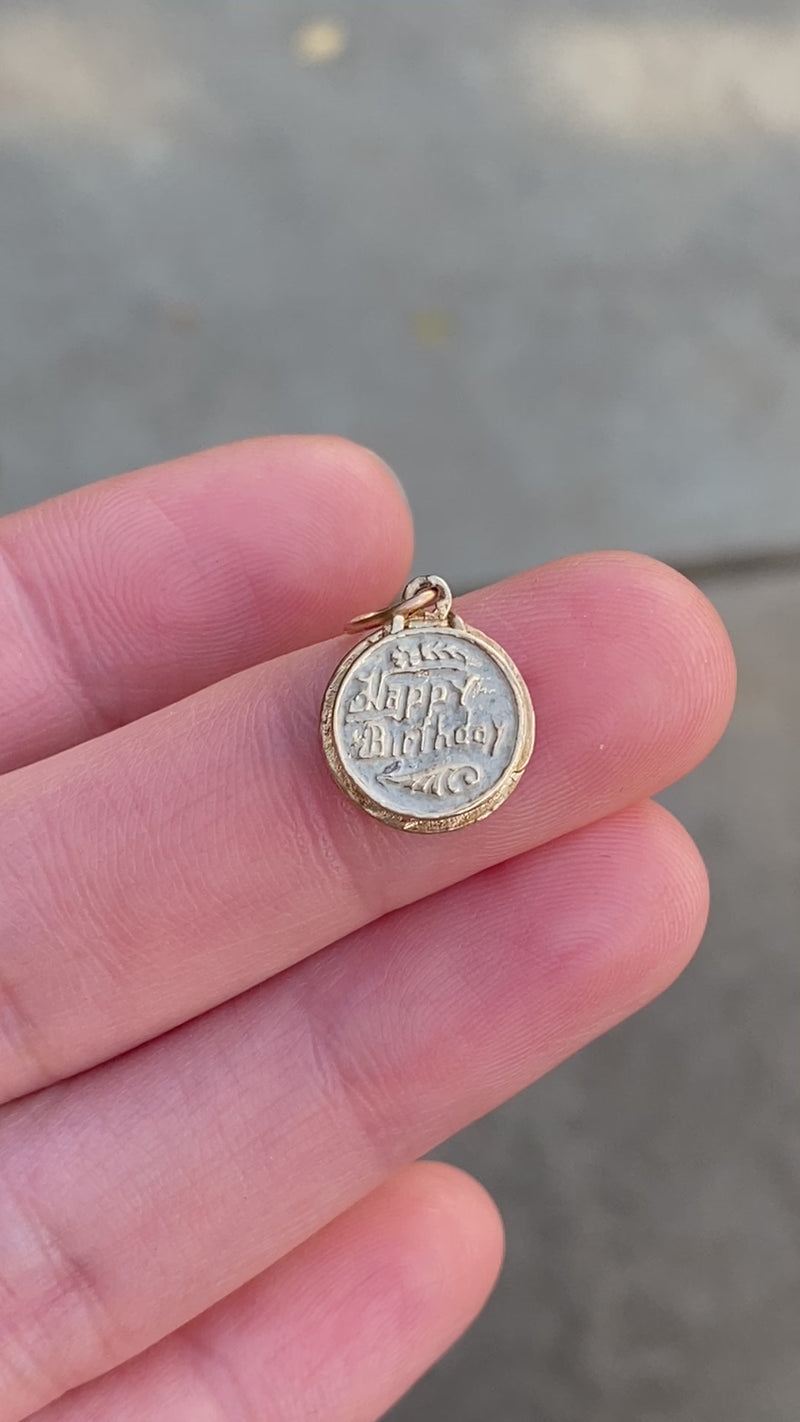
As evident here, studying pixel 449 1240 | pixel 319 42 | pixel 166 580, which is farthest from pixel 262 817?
pixel 319 42

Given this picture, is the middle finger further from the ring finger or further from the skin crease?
the skin crease

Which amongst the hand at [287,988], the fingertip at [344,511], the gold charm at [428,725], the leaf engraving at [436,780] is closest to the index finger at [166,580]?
the fingertip at [344,511]

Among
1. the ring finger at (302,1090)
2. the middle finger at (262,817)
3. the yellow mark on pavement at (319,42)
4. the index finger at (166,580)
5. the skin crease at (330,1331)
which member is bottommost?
the skin crease at (330,1331)

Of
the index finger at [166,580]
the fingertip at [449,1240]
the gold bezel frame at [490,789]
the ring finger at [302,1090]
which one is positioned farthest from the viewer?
the index finger at [166,580]

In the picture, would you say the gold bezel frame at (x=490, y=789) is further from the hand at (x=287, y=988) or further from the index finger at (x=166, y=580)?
the index finger at (x=166, y=580)

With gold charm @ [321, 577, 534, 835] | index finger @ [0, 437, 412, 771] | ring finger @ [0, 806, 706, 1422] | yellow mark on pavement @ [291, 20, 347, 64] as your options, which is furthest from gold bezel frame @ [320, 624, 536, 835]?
yellow mark on pavement @ [291, 20, 347, 64]

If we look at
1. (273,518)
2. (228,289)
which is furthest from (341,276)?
(273,518)

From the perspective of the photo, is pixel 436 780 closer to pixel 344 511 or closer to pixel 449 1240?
pixel 344 511

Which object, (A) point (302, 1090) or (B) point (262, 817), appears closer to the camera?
(B) point (262, 817)
